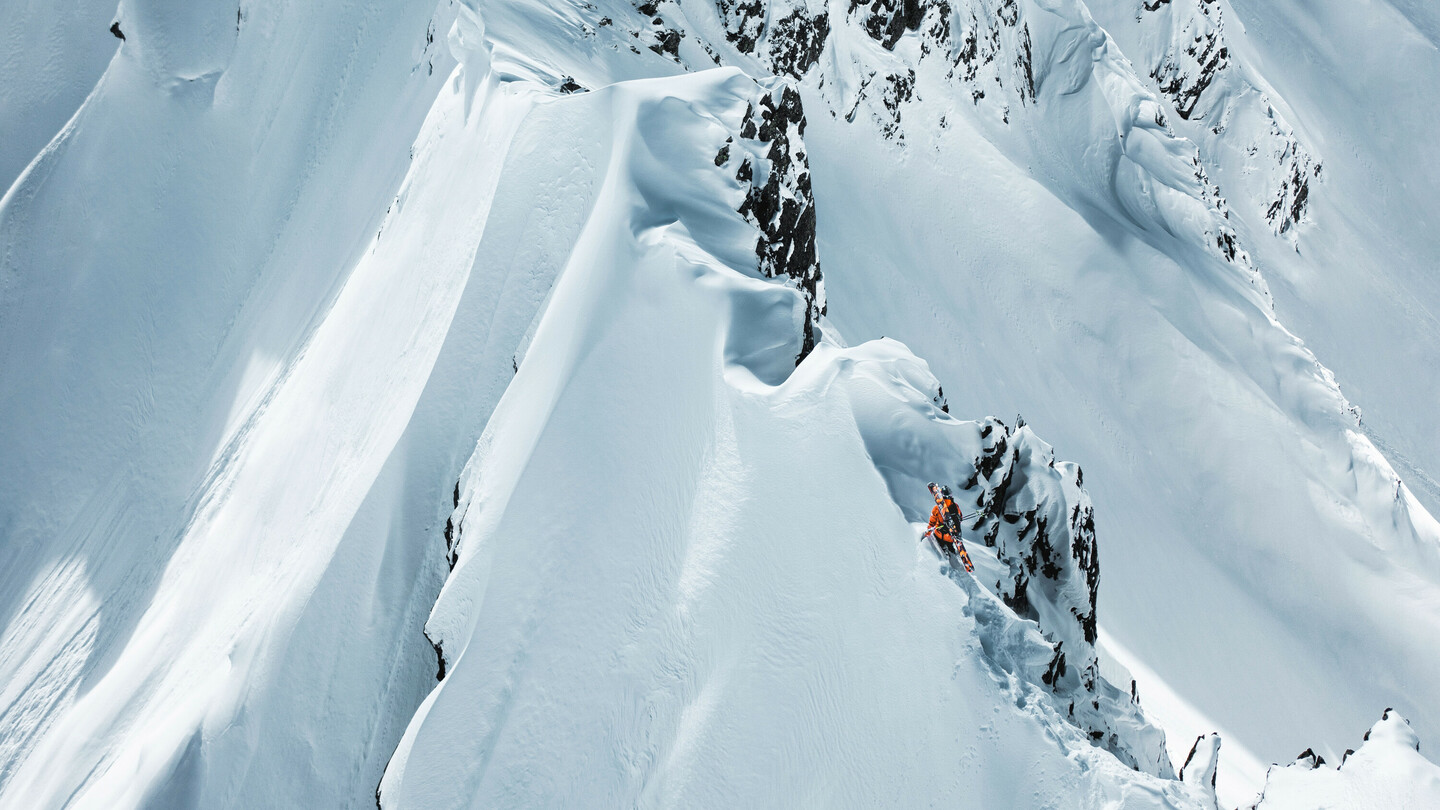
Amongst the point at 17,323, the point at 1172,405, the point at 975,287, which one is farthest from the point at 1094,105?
the point at 17,323

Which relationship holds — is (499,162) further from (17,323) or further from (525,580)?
(17,323)

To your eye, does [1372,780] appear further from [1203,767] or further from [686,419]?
[686,419]

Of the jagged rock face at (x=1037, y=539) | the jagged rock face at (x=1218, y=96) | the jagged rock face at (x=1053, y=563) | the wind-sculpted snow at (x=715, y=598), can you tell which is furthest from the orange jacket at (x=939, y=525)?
the jagged rock face at (x=1218, y=96)

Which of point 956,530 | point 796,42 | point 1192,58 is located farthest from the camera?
point 1192,58

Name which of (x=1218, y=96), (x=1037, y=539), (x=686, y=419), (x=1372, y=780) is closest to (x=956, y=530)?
(x=1037, y=539)

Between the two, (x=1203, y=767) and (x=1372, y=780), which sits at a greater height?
(x=1372, y=780)

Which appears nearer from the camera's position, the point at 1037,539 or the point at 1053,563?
the point at 1037,539

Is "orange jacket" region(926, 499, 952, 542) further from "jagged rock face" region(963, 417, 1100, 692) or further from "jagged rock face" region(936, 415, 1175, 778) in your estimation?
"jagged rock face" region(963, 417, 1100, 692)
